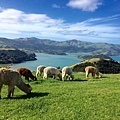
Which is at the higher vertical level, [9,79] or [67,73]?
[9,79]

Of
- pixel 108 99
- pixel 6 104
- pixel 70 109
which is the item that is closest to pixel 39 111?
pixel 70 109

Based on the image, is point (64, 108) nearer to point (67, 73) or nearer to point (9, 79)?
point (9, 79)

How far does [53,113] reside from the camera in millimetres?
13875

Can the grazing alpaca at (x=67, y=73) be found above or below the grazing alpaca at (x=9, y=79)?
below

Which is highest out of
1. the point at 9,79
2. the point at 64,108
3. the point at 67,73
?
the point at 9,79

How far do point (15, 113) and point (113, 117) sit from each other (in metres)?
6.17

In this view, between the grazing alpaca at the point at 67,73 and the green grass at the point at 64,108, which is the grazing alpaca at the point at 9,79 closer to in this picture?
the green grass at the point at 64,108

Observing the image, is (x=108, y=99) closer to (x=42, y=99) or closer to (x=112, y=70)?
(x=42, y=99)

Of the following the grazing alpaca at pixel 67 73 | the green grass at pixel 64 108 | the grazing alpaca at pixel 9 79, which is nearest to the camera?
the green grass at pixel 64 108

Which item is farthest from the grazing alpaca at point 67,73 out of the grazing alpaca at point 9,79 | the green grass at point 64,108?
the green grass at point 64,108

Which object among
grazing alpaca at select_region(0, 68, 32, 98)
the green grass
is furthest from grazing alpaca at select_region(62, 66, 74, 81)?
the green grass

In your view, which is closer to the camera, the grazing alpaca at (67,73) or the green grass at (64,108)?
the green grass at (64,108)

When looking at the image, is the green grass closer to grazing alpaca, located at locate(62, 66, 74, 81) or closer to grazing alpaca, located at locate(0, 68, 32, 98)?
grazing alpaca, located at locate(0, 68, 32, 98)

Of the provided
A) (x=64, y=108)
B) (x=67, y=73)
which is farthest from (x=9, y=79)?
(x=67, y=73)
